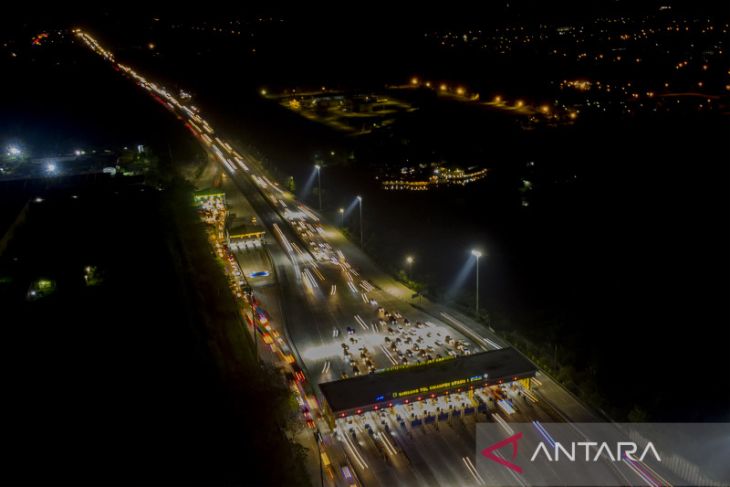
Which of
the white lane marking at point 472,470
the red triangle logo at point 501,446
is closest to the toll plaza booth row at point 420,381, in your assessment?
the red triangle logo at point 501,446

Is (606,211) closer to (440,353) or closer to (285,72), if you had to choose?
(440,353)

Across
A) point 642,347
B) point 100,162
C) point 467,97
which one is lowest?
point 642,347

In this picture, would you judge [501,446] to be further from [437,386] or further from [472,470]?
[437,386]

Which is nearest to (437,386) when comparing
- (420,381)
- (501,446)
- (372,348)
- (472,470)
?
(420,381)

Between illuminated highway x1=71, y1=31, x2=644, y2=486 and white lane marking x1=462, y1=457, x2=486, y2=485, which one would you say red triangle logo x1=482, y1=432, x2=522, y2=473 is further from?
white lane marking x1=462, y1=457, x2=486, y2=485

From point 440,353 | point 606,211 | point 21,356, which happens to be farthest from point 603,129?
point 21,356

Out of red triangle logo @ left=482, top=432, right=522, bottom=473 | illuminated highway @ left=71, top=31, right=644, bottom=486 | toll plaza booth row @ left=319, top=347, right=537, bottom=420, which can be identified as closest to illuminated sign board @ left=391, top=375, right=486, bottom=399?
toll plaza booth row @ left=319, top=347, right=537, bottom=420

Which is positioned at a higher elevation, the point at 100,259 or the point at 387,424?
the point at 100,259
